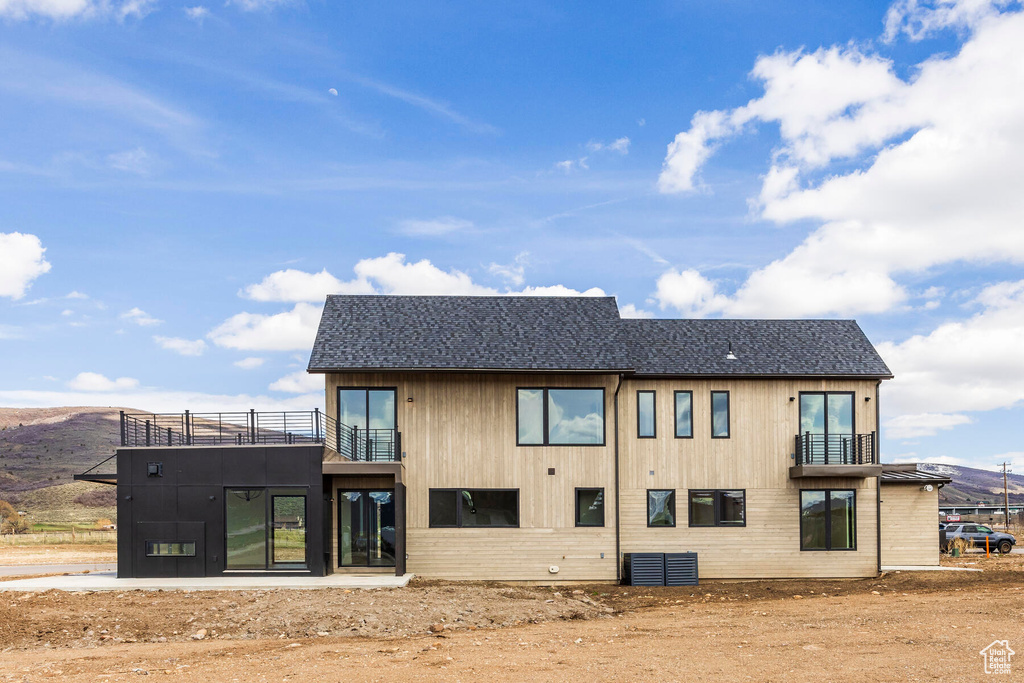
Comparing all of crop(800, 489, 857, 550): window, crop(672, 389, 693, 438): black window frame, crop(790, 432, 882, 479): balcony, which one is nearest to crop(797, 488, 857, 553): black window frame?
crop(800, 489, 857, 550): window

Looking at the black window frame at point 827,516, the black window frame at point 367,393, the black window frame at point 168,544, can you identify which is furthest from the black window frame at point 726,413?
the black window frame at point 168,544

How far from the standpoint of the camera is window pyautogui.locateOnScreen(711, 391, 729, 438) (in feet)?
72.0

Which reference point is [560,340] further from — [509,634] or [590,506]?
[509,634]

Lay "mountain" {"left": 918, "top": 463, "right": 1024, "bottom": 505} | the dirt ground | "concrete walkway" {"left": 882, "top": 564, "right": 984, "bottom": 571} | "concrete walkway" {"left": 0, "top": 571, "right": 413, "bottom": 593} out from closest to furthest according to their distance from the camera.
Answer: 1. "concrete walkway" {"left": 0, "top": 571, "right": 413, "bottom": 593}
2. "concrete walkway" {"left": 882, "top": 564, "right": 984, "bottom": 571}
3. the dirt ground
4. "mountain" {"left": 918, "top": 463, "right": 1024, "bottom": 505}

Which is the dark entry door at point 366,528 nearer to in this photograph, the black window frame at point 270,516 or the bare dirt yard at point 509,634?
the black window frame at point 270,516

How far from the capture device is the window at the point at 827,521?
21.8 metres

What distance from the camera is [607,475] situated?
21.2 m

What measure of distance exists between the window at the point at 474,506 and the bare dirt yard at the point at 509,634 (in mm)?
1685

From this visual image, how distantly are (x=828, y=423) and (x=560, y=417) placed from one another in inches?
283

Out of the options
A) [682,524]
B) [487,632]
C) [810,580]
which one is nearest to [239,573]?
[487,632]

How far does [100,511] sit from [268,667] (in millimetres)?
62774

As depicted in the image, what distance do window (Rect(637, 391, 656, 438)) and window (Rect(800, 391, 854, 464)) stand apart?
3979 mm

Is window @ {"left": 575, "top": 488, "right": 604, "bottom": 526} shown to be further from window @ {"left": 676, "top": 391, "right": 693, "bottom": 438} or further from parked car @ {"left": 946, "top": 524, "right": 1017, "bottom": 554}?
parked car @ {"left": 946, "top": 524, "right": 1017, "bottom": 554}

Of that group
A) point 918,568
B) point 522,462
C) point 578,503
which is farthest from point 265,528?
point 918,568
